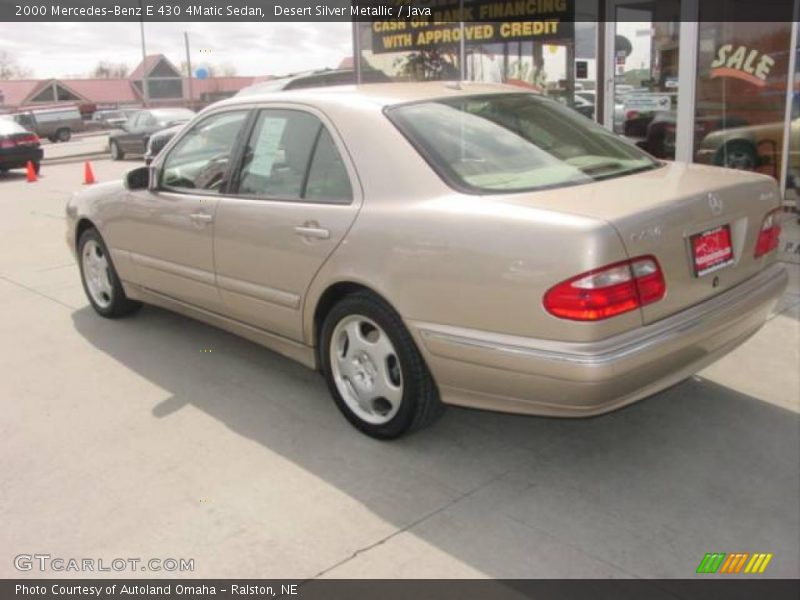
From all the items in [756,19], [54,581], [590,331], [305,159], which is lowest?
[54,581]

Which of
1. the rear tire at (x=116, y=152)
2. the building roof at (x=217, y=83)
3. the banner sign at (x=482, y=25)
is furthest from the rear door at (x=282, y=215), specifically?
the building roof at (x=217, y=83)

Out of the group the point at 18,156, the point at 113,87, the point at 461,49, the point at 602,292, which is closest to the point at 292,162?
the point at 602,292

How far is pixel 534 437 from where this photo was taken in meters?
3.66

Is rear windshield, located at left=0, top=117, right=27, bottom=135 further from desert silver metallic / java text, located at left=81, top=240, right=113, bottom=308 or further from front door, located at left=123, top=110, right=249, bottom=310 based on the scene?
front door, located at left=123, top=110, right=249, bottom=310

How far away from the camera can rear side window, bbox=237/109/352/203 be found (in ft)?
12.1

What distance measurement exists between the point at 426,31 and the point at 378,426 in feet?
26.4

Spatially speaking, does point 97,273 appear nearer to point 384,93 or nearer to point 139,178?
point 139,178

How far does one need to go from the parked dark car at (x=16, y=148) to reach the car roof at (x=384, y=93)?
16.8 metres

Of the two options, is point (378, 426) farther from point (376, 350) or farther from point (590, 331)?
point (590, 331)

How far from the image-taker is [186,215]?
4.45m

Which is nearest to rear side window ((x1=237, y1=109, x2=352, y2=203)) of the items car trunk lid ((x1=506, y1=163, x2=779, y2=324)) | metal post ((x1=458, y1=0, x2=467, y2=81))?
car trunk lid ((x1=506, y1=163, x2=779, y2=324))

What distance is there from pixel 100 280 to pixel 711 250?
420cm

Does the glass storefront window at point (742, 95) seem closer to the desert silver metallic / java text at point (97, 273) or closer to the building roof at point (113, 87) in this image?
the desert silver metallic / java text at point (97, 273)

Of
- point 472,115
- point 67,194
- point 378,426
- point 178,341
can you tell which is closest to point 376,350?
point 378,426
